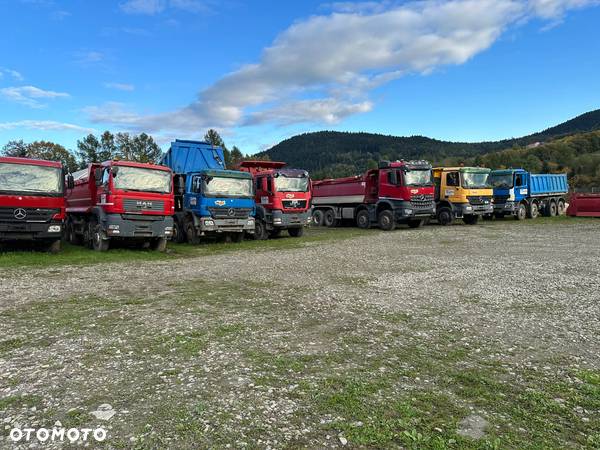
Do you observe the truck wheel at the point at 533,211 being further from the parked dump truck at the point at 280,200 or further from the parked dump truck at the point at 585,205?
the parked dump truck at the point at 280,200

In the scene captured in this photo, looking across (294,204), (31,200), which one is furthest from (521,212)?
(31,200)

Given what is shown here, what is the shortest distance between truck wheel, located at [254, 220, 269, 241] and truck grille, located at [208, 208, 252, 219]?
190 centimetres

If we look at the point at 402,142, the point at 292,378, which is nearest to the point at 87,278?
the point at 292,378

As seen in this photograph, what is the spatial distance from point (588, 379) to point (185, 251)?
13595 mm

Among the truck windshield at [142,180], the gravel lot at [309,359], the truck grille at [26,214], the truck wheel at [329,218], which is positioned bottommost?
the gravel lot at [309,359]

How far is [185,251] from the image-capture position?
15859 mm

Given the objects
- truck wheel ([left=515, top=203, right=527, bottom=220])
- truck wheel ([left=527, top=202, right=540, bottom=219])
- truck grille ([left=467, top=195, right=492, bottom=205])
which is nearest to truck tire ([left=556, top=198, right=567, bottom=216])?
truck wheel ([left=527, top=202, right=540, bottom=219])

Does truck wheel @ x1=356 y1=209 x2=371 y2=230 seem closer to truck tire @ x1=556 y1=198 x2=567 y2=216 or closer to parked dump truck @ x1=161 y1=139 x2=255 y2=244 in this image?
parked dump truck @ x1=161 y1=139 x2=255 y2=244

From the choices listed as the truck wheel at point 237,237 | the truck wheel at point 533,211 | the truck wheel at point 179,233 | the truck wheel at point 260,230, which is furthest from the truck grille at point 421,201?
the truck wheel at point 533,211

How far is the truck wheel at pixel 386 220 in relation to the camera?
2273cm

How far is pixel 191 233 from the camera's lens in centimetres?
1795

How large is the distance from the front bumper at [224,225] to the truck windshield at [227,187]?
3.33 ft

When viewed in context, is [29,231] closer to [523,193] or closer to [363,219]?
[363,219]

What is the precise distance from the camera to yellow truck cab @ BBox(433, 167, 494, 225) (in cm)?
2470
